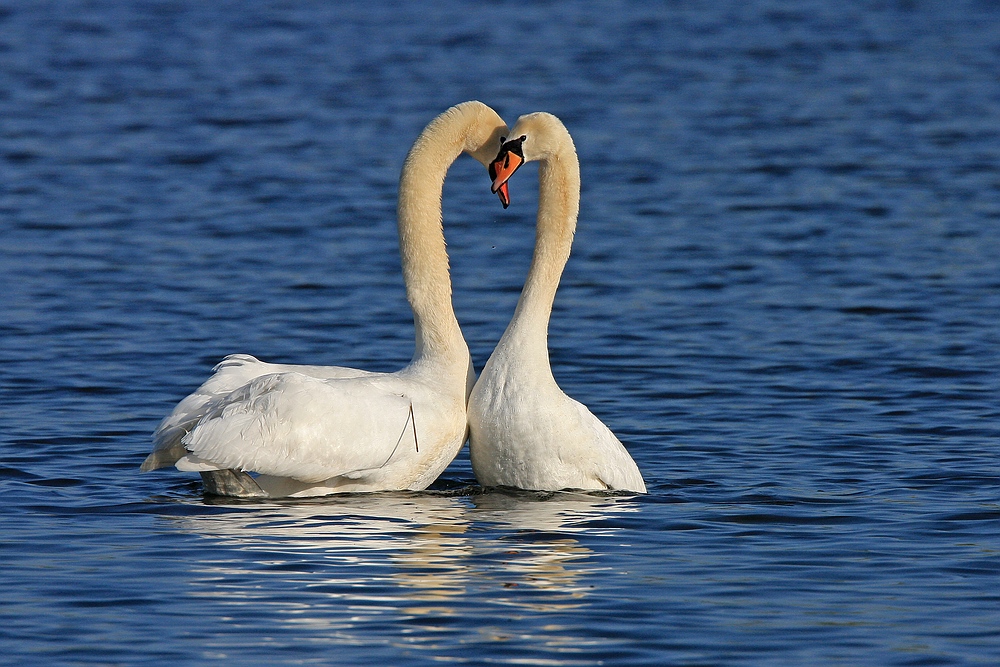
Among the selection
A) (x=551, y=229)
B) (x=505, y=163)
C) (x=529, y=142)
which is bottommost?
(x=551, y=229)

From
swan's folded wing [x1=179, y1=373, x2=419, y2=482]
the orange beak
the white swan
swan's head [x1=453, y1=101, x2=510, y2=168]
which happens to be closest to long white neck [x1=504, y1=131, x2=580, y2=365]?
the white swan

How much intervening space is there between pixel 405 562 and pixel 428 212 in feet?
8.15

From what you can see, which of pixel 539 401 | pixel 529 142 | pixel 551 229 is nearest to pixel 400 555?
pixel 539 401

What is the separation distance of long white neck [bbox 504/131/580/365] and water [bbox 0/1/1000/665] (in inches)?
40.7

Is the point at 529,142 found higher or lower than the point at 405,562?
higher

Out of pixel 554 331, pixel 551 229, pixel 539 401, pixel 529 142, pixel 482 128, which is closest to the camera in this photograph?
pixel 539 401

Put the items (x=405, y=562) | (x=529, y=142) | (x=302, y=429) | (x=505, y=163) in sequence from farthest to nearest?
(x=529, y=142) < (x=505, y=163) < (x=302, y=429) < (x=405, y=562)

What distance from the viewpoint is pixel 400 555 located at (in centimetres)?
800

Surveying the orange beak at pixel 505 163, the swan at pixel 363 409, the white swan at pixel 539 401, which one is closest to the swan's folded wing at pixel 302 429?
the swan at pixel 363 409

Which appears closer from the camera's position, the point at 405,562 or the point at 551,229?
the point at 405,562

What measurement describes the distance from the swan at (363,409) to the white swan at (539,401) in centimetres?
21

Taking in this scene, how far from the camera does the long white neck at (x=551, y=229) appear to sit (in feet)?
30.5

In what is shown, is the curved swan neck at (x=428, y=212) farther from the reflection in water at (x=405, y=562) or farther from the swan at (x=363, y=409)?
the reflection in water at (x=405, y=562)

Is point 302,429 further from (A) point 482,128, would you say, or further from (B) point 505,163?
(A) point 482,128
